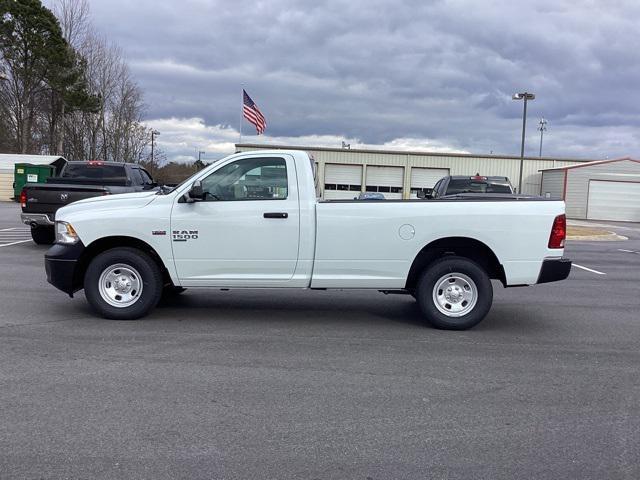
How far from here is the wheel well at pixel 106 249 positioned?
7.18 m

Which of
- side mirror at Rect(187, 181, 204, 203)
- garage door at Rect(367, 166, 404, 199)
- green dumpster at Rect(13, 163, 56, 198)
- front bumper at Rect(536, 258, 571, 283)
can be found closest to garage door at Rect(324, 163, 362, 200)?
garage door at Rect(367, 166, 404, 199)

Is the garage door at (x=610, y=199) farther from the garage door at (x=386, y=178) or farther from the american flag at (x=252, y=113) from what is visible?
the american flag at (x=252, y=113)

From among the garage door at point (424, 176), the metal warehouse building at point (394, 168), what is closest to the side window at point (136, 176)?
the metal warehouse building at point (394, 168)

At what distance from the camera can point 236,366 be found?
5.63m

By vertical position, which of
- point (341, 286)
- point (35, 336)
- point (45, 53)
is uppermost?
point (45, 53)

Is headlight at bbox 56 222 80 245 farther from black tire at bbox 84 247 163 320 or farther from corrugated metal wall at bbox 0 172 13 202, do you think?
corrugated metal wall at bbox 0 172 13 202

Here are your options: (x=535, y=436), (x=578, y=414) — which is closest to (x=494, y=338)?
(x=578, y=414)

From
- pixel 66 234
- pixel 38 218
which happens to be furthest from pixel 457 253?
pixel 38 218

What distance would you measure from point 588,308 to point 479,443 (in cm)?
548

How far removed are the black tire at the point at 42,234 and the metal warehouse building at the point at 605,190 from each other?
118ft

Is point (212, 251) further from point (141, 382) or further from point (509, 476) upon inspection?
point (509, 476)

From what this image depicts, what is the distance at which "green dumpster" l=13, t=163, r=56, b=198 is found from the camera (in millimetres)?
36125

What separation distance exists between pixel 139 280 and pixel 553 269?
15.1ft

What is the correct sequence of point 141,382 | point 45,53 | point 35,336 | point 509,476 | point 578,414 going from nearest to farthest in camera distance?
point 509,476
point 578,414
point 141,382
point 35,336
point 45,53
